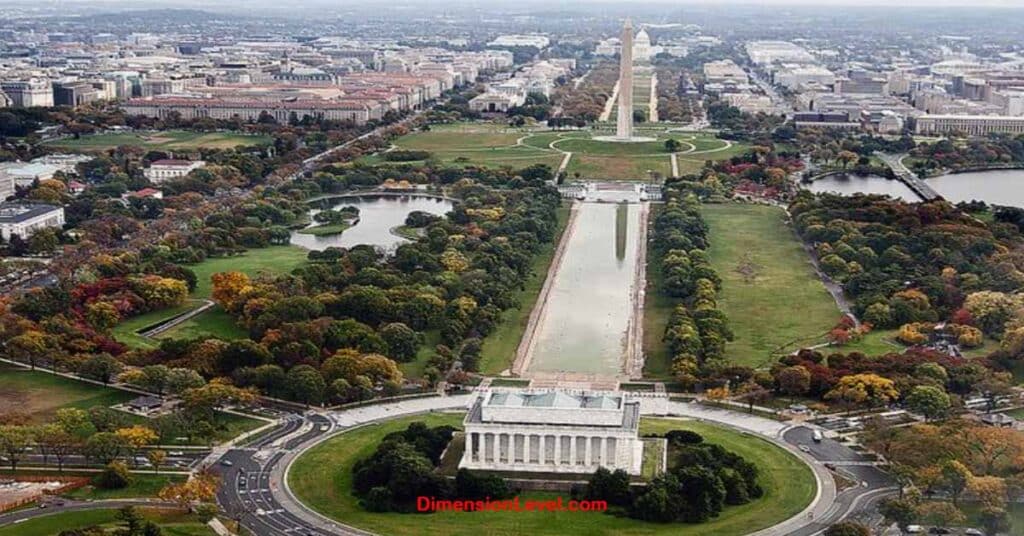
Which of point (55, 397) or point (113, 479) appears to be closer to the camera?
point (113, 479)

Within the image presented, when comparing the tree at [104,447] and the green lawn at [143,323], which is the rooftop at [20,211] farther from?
the tree at [104,447]

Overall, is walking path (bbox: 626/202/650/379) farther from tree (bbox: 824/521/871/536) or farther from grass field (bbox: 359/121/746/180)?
grass field (bbox: 359/121/746/180)

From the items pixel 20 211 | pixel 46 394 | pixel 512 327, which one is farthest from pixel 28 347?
pixel 20 211

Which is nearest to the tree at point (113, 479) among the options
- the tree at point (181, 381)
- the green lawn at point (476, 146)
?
the tree at point (181, 381)

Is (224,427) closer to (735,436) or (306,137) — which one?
(735,436)

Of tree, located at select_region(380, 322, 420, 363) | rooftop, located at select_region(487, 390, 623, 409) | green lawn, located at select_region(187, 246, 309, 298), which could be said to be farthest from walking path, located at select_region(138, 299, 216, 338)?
rooftop, located at select_region(487, 390, 623, 409)

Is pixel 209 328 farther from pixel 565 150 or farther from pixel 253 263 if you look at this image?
pixel 565 150
